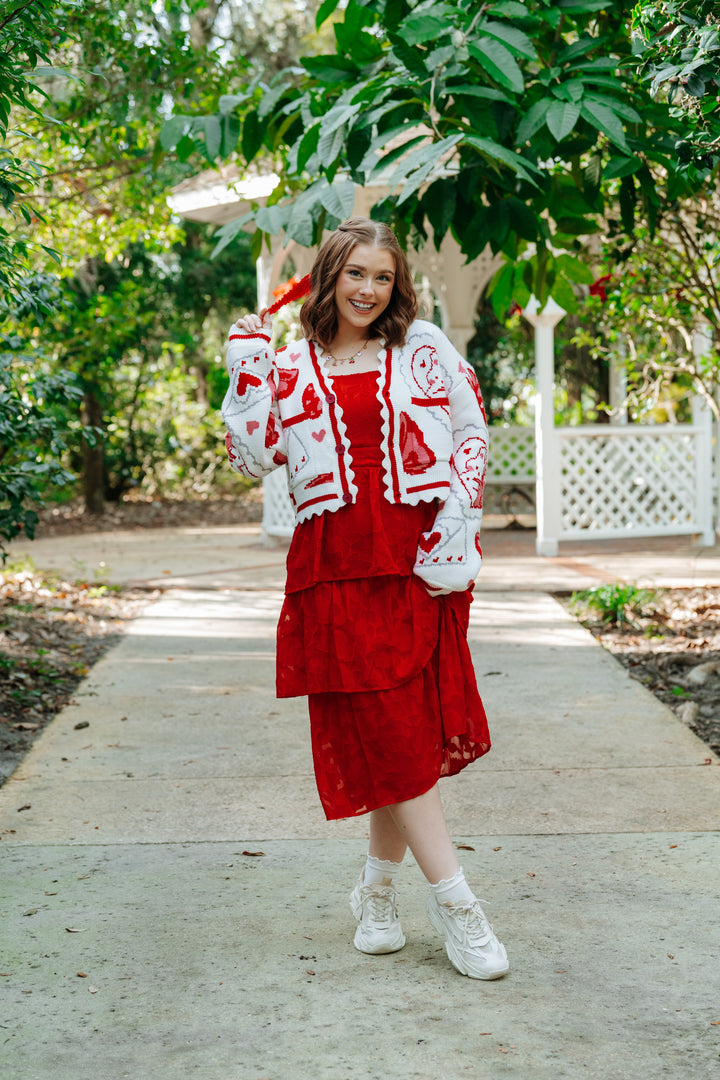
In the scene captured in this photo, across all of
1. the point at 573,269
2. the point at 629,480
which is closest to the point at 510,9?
the point at 573,269

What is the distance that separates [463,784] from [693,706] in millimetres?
1375

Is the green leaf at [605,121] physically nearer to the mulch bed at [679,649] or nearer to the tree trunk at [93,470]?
the mulch bed at [679,649]

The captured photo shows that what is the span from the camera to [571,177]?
183 inches

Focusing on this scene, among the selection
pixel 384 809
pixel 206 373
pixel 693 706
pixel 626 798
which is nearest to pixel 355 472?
pixel 384 809

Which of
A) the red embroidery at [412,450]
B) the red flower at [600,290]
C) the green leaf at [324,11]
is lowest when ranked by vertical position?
the red embroidery at [412,450]

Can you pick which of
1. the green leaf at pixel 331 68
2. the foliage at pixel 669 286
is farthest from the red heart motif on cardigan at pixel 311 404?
the foliage at pixel 669 286

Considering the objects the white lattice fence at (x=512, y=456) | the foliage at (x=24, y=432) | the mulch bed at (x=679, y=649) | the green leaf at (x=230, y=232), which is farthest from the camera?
the white lattice fence at (x=512, y=456)

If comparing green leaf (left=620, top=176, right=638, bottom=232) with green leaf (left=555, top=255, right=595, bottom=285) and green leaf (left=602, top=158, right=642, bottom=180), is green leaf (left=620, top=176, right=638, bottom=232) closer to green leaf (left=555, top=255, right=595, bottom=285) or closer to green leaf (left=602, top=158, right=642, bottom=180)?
A: green leaf (left=555, top=255, right=595, bottom=285)

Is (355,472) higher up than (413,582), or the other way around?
(355,472)

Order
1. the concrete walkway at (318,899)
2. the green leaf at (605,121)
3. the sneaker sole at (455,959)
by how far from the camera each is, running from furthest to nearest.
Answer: the green leaf at (605,121) → the sneaker sole at (455,959) → the concrete walkway at (318,899)

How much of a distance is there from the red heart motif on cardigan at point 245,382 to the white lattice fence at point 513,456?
10.9 meters

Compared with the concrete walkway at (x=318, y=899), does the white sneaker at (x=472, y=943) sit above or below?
above

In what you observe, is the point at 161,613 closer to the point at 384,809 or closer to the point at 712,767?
the point at 712,767

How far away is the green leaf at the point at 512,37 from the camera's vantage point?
344 centimetres
